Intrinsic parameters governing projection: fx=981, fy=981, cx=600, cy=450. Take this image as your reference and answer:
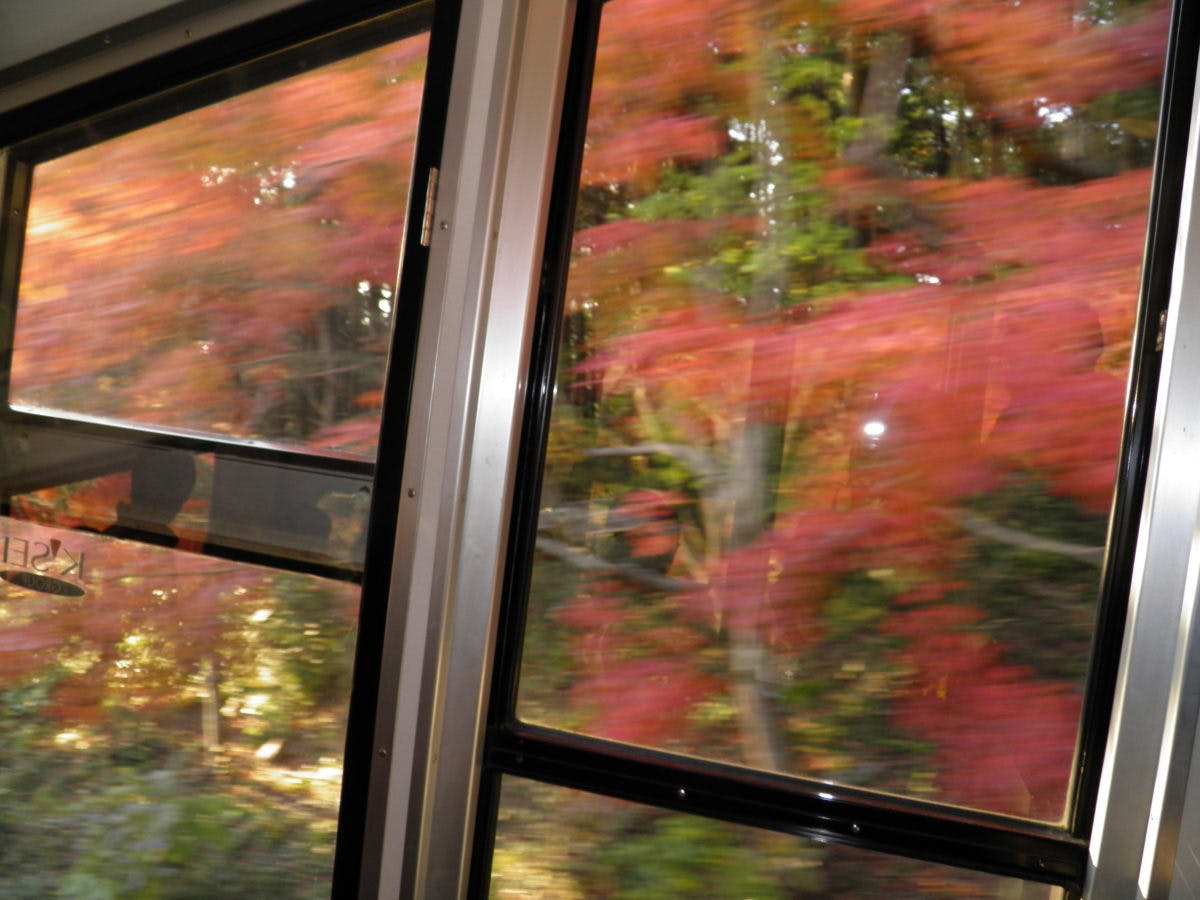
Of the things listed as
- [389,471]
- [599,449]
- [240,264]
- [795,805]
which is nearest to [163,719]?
[389,471]

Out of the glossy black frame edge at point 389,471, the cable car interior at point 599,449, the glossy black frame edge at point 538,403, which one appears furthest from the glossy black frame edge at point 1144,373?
the glossy black frame edge at point 389,471

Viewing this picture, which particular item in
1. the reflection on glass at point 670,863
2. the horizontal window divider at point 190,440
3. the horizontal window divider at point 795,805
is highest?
the horizontal window divider at point 190,440

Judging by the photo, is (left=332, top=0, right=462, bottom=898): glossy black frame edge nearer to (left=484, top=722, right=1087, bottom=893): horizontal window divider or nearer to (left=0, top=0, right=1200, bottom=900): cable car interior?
(left=0, top=0, right=1200, bottom=900): cable car interior

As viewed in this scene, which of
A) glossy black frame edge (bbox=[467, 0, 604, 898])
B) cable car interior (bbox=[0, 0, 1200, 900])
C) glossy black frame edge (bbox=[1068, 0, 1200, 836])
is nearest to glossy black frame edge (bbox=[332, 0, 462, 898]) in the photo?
cable car interior (bbox=[0, 0, 1200, 900])

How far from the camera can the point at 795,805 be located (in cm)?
151

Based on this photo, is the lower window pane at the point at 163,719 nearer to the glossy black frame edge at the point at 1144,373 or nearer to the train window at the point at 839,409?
the train window at the point at 839,409

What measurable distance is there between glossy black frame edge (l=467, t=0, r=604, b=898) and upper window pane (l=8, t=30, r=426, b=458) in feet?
0.88

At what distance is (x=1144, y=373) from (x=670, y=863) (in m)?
1.04

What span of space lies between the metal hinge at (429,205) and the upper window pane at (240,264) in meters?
0.05

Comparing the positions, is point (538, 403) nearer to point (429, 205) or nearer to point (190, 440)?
point (429, 205)

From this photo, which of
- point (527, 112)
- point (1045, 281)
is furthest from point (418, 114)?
point (1045, 281)

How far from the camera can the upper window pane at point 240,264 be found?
67.6 inches

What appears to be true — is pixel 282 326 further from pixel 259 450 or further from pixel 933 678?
pixel 933 678

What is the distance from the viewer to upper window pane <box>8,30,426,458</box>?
1.72 m
